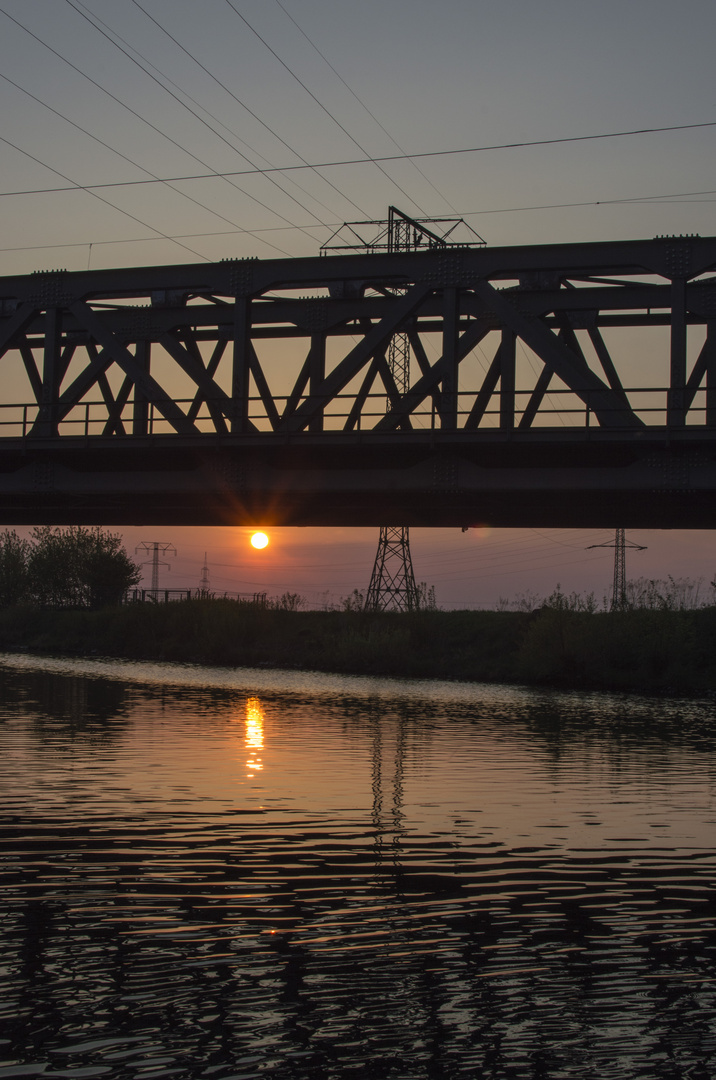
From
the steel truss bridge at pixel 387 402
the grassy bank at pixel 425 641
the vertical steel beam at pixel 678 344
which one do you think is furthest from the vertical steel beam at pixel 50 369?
the grassy bank at pixel 425 641

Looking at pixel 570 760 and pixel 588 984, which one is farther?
pixel 570 760

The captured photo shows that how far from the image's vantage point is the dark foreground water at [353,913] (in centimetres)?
713

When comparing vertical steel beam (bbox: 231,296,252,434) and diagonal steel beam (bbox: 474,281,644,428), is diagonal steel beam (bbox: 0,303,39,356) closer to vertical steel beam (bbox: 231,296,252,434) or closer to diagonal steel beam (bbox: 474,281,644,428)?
vertical steel beam (bbox: 231,296,252,434)

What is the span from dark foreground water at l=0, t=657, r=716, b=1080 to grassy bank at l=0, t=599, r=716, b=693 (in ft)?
75.2

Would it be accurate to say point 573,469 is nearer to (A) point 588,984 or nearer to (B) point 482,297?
(B) point 482,297

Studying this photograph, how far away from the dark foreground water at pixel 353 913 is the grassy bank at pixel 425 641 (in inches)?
902

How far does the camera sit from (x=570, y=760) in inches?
843

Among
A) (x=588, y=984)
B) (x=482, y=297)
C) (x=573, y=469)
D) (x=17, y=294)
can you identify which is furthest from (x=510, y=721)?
(x=588, y=984)

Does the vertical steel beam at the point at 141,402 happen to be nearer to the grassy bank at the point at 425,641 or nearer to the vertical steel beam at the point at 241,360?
the vertical steel beam at the point at 241,360

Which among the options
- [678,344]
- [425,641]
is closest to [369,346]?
[678,344]

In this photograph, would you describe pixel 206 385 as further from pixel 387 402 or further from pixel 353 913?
pixel 353 913

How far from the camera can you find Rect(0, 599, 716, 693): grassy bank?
44469 mm

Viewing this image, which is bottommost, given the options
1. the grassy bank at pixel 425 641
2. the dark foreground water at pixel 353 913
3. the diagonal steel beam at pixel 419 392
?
the dark foreground water at pixel 353 913

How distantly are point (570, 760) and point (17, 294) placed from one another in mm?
20649
